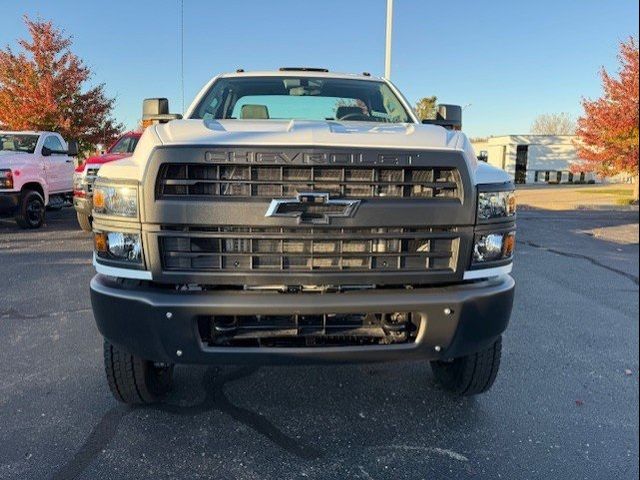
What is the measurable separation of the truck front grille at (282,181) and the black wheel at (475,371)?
1.04m

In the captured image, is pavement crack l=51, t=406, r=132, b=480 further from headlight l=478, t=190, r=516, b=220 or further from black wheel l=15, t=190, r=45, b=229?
black wheel l=15, t=190, r=45, b=229

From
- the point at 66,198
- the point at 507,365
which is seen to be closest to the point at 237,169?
the point at 507,365

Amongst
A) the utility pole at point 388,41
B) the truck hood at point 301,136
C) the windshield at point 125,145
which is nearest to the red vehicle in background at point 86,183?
the windshield at point 125,145

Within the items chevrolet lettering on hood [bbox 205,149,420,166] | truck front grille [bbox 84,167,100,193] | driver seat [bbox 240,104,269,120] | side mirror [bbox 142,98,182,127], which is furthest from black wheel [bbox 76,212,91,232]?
chevrolet lettering on hood [bbox 205,149,420,166]

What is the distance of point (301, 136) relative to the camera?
243 cm

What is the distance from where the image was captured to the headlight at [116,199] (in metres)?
2.38

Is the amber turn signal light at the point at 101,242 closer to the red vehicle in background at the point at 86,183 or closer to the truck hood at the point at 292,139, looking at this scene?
the truck hood at the point at 292,139

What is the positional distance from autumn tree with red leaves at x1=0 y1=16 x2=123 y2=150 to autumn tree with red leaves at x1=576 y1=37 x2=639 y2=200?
1676 cm

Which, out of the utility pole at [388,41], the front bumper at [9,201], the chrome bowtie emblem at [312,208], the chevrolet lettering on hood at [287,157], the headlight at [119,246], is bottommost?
the front bumper at [9,201]

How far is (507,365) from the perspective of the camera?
12.1 feet

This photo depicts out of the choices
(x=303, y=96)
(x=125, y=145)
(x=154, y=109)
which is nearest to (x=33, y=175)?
(x=125, y=145)

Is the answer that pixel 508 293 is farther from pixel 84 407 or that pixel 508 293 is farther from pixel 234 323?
pixel 84 407

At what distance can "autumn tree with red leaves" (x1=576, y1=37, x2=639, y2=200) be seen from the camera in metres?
14.7

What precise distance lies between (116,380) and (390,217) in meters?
1.79
